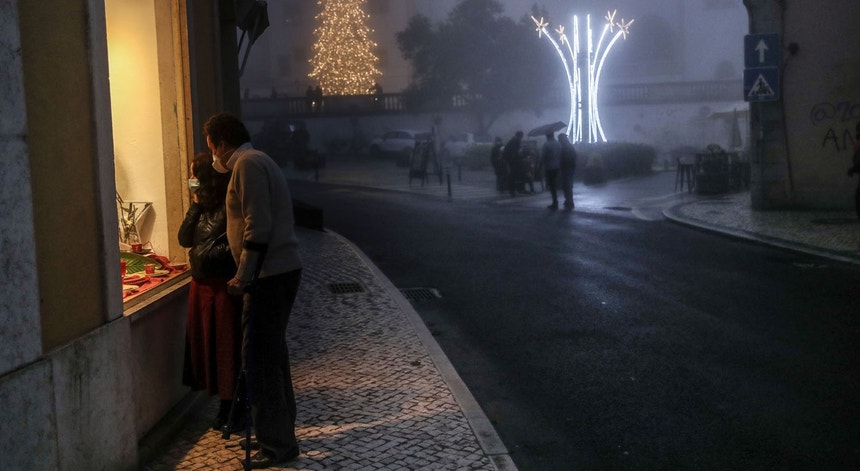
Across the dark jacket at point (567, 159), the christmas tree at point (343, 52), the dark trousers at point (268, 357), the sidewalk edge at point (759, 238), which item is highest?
the christmas tree at point (343, 52)

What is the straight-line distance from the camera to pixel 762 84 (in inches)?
673

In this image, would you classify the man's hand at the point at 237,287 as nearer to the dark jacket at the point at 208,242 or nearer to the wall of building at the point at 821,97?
the dark jacket at the point at 208,242

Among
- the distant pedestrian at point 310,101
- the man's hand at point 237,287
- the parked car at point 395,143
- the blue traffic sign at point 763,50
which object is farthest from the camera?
the distant pedestrian at point 310,101

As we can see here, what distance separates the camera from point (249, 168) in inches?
205

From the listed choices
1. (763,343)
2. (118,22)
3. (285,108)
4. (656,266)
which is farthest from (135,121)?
(285,108)

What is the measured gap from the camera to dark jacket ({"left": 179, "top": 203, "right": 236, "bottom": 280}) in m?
5.68

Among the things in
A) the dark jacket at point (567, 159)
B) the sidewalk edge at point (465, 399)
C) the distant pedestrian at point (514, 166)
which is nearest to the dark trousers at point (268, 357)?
the sidewalk edge at point (465, 399)

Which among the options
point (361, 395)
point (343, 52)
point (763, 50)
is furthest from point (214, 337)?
point (343, 52)

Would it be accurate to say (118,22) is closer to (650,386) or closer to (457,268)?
(650,386)

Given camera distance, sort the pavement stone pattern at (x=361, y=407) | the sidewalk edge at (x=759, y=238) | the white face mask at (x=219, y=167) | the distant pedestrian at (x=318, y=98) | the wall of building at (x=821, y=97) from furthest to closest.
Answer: the distant pedestrian at (x=318, y=98) → the wall of building at (x=821, y=97) → the sidewalk edge at (x=759, y=238) → the white face mask at (x=219, y=167) → the pavement stone pattern at (x=361, y=407)

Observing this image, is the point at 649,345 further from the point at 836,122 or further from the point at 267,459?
the point at 836,122

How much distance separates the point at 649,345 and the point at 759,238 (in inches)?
303

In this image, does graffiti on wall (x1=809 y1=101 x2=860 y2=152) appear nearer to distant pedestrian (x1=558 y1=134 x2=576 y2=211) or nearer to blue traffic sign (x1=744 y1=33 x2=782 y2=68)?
blue traffic sign (x1=744 y1=33 x2=782 y2=68)

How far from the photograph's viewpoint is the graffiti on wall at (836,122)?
60.1 ft
